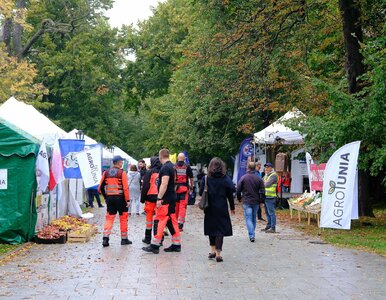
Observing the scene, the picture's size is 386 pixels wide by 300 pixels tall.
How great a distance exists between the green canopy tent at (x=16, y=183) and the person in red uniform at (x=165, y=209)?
3.07 meters

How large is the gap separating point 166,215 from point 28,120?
697 centimetres

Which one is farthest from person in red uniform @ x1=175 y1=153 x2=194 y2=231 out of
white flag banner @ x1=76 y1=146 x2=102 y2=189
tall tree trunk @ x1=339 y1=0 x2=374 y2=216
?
tall tree trunk @ x1=339 y1=0 x2=374 y2=216

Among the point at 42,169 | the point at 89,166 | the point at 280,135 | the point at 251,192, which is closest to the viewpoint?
the point at 42,169

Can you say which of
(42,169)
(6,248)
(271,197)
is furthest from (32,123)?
(271,197)

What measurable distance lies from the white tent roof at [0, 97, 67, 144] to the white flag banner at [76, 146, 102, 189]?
1.37 metres

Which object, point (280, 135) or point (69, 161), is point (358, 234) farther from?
point (69, 161)

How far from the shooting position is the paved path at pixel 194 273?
8539 mm

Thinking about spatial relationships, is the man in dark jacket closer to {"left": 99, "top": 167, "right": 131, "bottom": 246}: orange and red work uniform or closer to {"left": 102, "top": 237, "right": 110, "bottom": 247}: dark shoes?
{"left": 99, "top": 167, "right": 131, "bottom": 246}: orange and red work uniform

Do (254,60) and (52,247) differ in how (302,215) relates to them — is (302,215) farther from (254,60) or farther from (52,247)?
(52,247)

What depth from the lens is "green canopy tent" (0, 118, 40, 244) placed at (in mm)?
13852

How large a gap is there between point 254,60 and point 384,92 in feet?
22.7

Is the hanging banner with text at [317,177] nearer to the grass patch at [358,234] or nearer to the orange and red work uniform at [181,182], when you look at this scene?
the grass patch at [358,234]

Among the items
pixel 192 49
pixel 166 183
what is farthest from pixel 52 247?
pixel 192 49

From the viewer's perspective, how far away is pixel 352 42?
1961 centimetres
